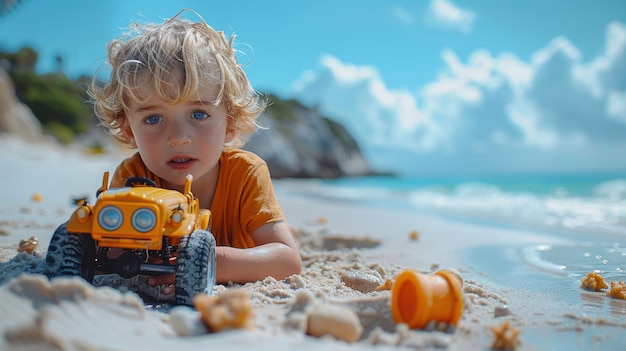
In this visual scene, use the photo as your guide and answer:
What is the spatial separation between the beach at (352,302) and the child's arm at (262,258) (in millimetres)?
57

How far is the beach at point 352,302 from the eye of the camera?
1.18m

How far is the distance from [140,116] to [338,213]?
3.87 meters

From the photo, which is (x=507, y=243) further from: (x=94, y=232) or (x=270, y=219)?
(x=94, y=232)

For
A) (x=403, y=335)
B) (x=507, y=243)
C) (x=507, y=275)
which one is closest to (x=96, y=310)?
(x=403, y=335)

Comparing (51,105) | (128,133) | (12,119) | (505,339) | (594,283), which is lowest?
(505,339)

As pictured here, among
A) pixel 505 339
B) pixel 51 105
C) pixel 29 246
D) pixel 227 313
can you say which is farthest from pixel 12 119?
pixel 505 339

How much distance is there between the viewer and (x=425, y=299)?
143cm

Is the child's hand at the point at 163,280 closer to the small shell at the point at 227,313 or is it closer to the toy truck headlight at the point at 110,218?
the toy truck headlight at the point at 110,218

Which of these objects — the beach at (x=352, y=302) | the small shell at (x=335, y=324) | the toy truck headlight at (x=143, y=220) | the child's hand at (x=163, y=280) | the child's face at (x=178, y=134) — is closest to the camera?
the beach at (x=352, y=302)

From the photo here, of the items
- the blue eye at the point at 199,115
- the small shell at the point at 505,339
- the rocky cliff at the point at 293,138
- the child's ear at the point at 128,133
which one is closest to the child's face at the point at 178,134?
the blue eye at the point at 199,115

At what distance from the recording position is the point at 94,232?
1.61 m

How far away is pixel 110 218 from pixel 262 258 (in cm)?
72

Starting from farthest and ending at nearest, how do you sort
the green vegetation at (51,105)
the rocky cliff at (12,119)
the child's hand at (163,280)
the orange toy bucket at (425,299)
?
the green vegetation at (51,105)
the rocky cliff at (12,119)
the child's hand at (163,280)
the orange toy bucket at (425,299)

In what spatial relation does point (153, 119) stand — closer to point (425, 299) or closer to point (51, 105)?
point (425, 299)
